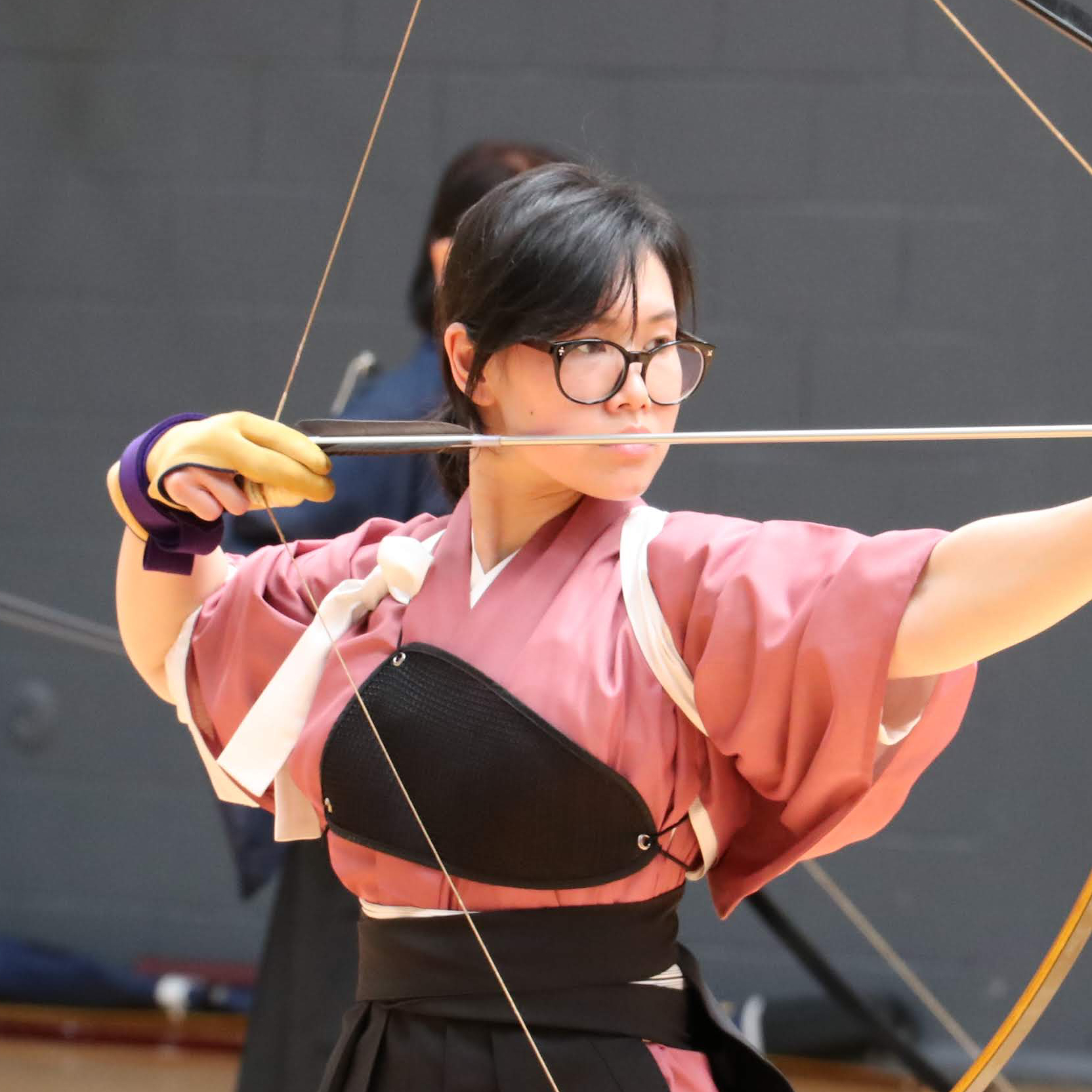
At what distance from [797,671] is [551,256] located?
0.76ft

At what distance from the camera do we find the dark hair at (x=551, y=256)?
0.78 m

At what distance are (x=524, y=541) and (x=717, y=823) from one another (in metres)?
0.18

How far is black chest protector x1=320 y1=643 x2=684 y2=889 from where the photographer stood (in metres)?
0.76

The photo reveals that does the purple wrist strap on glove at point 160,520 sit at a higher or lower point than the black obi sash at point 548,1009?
higher

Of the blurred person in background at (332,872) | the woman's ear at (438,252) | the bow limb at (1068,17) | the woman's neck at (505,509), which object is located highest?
the bow limb at (1068,17)

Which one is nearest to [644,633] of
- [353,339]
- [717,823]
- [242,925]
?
[717,823]

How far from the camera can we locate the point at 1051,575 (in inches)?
25.5

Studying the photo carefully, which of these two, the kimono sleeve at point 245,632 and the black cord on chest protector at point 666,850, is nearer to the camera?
the black cord on chest protector at point 666,850

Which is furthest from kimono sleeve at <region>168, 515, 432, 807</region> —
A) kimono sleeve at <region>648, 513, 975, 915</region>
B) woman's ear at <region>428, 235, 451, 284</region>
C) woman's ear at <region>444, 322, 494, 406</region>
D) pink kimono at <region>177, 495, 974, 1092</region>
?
woman's ear at <region>428, 235, 451, 284</region>

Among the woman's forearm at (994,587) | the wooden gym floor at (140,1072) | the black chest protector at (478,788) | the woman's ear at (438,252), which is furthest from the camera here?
the wooden gym floor at (140,1072)

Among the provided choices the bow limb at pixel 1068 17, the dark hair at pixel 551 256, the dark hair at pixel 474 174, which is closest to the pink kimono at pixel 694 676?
the dark hair at pixel 551 256

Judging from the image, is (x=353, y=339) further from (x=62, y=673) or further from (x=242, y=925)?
(x=242, y=925)

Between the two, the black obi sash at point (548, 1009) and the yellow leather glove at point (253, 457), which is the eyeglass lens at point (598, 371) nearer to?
the yellow leather glove at point (253, 457)

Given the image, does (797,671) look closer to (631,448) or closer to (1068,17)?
(631,448)
